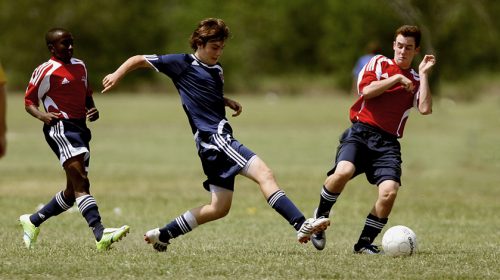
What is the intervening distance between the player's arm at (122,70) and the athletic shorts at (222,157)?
0.72 m

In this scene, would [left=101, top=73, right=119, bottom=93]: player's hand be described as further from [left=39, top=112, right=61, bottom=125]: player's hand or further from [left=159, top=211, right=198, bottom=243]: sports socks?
[left=159, top=211, right=198, bottom=243]: sports socks

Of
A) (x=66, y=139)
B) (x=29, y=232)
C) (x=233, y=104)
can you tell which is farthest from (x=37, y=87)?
(x=233, y=104)

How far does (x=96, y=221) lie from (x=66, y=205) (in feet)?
2.28

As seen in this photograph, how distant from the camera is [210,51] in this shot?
820 centimetres

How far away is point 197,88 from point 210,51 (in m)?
0.31

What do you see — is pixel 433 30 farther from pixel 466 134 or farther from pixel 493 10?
pixel 466 134

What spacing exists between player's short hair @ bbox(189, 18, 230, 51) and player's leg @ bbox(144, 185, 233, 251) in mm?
1154

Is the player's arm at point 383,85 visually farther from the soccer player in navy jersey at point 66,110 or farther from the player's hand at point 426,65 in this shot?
the soccer player in navy jersey at point 66,110

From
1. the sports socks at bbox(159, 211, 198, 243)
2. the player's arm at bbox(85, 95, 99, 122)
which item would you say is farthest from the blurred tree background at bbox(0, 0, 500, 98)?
the sports socks at bbox(159, 211, 198, 243)

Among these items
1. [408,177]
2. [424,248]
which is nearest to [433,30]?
[408,177]

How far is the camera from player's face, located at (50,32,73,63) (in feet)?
28.1

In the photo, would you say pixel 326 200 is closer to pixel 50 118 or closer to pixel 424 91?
pixel 424 91

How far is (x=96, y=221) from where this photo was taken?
847 cm

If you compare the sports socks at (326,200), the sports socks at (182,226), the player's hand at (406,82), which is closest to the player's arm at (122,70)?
the sports socks at (182,226)
